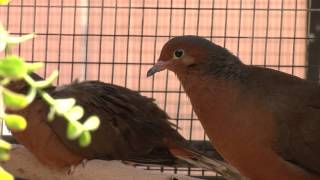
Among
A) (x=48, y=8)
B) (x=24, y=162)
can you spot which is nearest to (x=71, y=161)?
(x=24, y=162)

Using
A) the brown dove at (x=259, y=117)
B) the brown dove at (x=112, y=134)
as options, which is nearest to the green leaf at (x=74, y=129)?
the brown dove at (x=259, y=117)

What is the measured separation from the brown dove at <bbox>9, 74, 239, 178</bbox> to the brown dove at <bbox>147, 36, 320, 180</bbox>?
27.6 inches

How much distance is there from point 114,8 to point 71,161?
4.85ft

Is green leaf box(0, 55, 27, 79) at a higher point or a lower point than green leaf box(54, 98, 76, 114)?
higher

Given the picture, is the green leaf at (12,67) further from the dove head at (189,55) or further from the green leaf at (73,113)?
the dove head at (189,55)

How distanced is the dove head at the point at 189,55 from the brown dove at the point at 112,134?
696 millimetres

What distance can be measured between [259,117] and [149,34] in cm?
232

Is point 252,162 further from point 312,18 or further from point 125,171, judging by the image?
point 312,18

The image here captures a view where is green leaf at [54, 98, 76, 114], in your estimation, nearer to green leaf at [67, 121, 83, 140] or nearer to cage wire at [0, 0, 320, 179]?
green leaf at [67, 121, 83, 140]

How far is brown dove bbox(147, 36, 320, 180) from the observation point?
2.13m

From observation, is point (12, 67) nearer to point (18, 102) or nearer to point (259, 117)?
point (18, 102)

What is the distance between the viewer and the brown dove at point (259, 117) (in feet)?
6.98

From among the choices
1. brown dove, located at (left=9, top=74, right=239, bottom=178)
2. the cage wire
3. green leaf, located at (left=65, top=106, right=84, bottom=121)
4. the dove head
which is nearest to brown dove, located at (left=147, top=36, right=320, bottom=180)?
the dove head

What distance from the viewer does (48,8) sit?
4281mm
